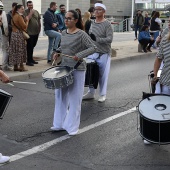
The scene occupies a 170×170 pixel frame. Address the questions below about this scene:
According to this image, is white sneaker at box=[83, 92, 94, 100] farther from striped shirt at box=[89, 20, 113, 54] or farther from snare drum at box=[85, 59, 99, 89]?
striped shirt at box=[89, 20, 113, 54]

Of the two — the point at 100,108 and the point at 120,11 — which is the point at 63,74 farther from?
the point at 120,11

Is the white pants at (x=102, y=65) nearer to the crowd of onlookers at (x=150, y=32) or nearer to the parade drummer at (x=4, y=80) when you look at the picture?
the parade drummer at (x=4, y=80)

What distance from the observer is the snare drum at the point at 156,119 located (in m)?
4.62

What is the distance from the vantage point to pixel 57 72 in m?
5.62

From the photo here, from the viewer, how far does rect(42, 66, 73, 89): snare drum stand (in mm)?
5430

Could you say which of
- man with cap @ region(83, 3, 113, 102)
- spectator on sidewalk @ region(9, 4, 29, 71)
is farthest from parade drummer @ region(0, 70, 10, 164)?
spectator on sidewalk @ region(9, 4, 29, 71)

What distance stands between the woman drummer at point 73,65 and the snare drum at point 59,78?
0.21 m

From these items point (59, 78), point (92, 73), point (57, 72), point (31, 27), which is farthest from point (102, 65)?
point (31, 27)

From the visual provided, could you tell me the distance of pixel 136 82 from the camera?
10.5m

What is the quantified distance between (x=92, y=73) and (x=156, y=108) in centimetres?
322

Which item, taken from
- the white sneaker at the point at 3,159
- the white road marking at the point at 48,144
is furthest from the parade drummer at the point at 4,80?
the white road marking at the point at 48,144

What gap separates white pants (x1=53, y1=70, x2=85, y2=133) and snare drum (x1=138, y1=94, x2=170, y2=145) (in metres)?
1.27

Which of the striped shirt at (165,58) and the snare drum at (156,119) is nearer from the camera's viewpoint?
the snare drum at (156,119)

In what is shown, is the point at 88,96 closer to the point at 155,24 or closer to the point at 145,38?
the point at 145,38
